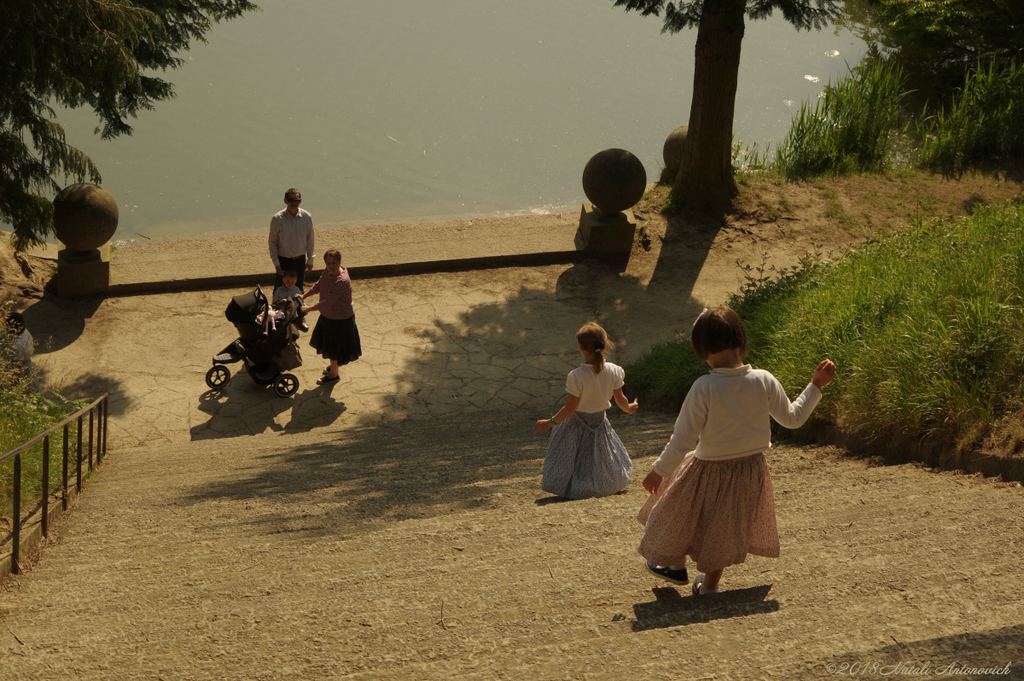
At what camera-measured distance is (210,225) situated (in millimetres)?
15891

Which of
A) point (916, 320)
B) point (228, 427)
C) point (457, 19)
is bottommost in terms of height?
point (228, 427)

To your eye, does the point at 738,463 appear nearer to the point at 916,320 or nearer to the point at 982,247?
the point at 916,320

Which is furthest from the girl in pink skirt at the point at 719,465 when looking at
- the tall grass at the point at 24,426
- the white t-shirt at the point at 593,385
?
the tall grass at the point at 24,426

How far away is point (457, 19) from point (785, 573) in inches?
936

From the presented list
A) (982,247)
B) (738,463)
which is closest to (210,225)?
(982,247)

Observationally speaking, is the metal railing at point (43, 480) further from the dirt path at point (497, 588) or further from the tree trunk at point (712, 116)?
the tree trunk at point (712, 116)

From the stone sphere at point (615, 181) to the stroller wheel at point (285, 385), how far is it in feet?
17.0

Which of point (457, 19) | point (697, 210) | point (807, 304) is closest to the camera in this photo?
point (807, 304)

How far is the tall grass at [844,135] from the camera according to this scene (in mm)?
14719

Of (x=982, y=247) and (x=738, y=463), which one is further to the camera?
(x=982, y=247)

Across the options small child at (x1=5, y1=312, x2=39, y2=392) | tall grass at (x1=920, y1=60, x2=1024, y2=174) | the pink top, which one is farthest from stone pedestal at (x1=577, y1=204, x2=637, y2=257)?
small child at (x1=5, y1=312, x2=39, y2=392)

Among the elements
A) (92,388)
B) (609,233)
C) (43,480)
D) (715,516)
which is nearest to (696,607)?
(715,516)

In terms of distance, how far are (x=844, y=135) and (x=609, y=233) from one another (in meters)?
5.22

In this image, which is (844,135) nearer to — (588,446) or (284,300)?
(284,300)
